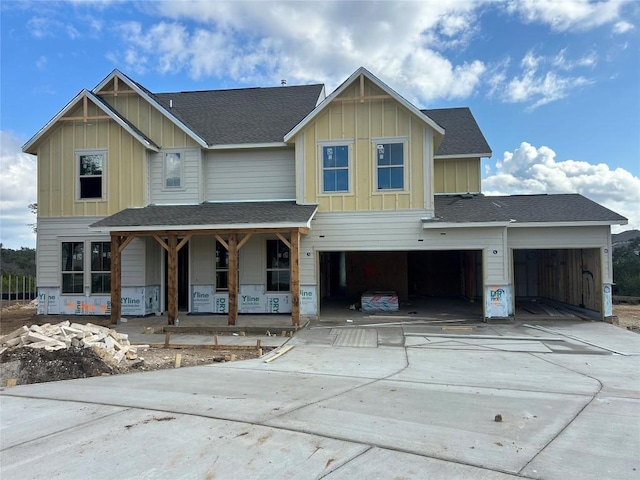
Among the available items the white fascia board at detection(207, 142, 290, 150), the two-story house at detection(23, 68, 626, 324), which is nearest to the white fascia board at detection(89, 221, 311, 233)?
the two-story house at detection(23, 68, 626, 324)

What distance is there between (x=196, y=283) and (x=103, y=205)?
13.8 ft

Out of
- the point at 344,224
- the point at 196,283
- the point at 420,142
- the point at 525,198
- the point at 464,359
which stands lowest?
the point at 464,359

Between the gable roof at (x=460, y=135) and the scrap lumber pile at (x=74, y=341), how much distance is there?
12948 mm

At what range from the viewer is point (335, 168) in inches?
566

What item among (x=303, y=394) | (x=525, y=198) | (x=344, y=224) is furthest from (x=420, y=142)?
(x=303, y=394)

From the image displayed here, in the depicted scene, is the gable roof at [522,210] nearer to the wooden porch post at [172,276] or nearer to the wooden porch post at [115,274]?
the wooden porch post at [172,276]

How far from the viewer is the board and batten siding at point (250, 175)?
A: 1520 cm

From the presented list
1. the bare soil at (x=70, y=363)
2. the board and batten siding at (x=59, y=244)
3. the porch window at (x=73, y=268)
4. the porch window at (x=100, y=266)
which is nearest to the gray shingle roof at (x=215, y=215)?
the board and batten siding at (x=59, y=244)

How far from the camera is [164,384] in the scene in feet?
23.2

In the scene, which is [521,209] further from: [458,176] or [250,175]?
[250,175]

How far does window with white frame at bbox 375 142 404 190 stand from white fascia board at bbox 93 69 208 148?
19.5 feet

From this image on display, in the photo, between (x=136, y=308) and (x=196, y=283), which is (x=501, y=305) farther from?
(x=136, y=308)

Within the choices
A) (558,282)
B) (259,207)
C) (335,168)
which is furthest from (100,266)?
(558,282)

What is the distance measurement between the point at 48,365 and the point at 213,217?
237 inches
